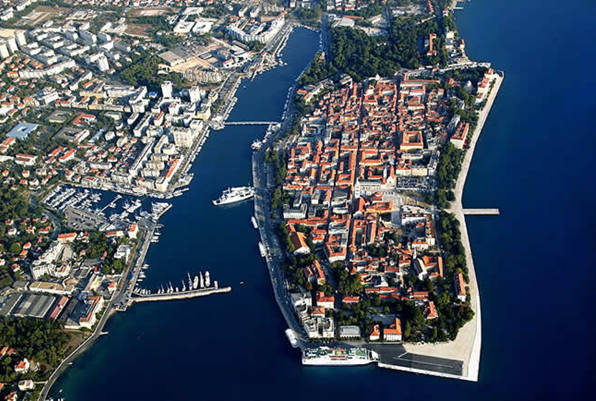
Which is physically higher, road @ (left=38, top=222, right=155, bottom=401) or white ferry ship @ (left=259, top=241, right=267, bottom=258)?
white ferry ship @ (left=259, top=241, right=267, bottom=258)

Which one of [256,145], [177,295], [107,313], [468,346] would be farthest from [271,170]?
[468,346]

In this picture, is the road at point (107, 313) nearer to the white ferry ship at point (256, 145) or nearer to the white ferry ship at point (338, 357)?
the white ferry ship at point (256, 145)

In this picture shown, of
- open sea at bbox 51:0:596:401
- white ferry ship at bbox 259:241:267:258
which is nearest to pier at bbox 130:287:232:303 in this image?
open sea at bbox 51:0:596:401

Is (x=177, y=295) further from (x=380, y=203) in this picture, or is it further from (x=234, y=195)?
(x=380, y=203)

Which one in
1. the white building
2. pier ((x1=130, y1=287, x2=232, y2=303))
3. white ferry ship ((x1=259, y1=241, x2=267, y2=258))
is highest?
the white building

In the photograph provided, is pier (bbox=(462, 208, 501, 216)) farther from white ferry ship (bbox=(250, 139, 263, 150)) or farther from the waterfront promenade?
white ferry ship (bbox=(250, 139, 263, 150))

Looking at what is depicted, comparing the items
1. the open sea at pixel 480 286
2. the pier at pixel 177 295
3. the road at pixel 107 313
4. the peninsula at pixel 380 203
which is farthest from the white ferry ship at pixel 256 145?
the pier at pixel 177 295

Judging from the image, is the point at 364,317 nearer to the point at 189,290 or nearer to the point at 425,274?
the point at 425,274
